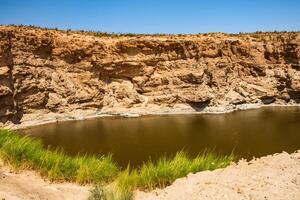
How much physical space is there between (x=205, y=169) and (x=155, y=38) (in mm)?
33288

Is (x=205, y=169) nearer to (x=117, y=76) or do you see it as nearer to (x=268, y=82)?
(x=117, y=76)

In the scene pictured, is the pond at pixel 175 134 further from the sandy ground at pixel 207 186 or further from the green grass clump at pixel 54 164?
the sandy ground at pixel 207 186

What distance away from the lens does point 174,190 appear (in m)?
10.6

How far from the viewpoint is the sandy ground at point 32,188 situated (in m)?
9.90

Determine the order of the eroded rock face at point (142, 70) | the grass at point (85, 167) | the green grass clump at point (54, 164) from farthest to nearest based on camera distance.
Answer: the eroded rock face at point (142, 70) → the green grass clump at point (54, 164) → the grass at point (85, 167)

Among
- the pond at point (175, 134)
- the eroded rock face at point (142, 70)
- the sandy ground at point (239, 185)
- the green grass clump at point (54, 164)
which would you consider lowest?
the pond at point (175, 134)

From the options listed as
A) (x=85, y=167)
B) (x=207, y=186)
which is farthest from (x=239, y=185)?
(x=85, y=167)

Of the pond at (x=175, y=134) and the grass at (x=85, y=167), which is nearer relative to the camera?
the grass at (x=85, y=167)

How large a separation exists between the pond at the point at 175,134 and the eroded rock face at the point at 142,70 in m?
4.01

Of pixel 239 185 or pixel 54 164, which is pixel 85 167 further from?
pixel 239 185

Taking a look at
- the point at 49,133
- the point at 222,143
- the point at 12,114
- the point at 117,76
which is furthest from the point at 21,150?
the point at 117,76

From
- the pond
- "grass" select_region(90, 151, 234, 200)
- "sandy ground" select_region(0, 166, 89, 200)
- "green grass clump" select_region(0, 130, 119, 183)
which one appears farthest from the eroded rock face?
"grass" select_region(90, 151, 234, 200)

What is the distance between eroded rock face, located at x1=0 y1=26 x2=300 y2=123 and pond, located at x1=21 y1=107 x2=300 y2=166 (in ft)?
13.2

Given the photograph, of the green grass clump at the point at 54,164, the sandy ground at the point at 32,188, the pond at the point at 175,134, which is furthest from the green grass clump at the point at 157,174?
the pond at the point at 175,134
